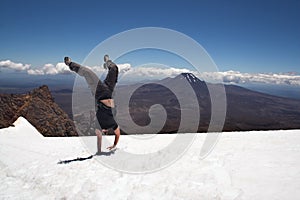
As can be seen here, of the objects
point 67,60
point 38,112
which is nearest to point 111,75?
point 67,60

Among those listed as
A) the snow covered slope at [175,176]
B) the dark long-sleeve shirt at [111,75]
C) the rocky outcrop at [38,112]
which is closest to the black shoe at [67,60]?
the dark long-sleeve shirt at [111,75]

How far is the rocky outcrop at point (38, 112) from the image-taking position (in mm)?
14719

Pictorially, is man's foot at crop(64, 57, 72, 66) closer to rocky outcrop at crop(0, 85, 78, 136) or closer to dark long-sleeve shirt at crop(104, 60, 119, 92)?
dark long-sleeve shirt at crop(104, 60, 119, 92)

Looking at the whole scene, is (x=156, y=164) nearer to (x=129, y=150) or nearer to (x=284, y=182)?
(x=129, y=150)

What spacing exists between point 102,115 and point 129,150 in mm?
1835

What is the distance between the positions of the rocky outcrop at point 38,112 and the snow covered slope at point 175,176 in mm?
6245

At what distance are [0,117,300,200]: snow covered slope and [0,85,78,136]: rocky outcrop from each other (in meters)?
6.24

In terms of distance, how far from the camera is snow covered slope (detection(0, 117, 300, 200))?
514 cm

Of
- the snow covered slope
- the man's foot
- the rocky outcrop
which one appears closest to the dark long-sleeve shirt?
the man's foot

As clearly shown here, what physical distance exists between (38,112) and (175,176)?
42.3 feet

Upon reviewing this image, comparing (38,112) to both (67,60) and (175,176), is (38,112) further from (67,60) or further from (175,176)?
(175,176)

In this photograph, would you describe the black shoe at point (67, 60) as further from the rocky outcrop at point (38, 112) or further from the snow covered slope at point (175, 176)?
the rocky outcrop at point (38, 112)

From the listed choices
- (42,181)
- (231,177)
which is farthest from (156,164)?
(42,181)

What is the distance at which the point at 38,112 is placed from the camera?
53.2 feet
